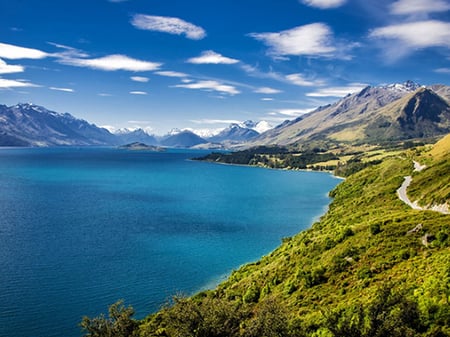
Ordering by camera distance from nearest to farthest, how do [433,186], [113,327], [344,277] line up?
[113,327] → [344,277] → [433,186]

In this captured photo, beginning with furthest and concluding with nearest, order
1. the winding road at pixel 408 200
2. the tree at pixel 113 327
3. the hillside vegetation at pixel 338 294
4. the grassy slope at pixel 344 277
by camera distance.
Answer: the winding road at pixel 408 200 < the grassy slope at pixel 344 277 < the tree at pixel 113 327 < the hillside vegetation at pixel 338 294

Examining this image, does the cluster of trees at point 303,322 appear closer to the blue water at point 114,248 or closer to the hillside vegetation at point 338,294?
the hillside vegetation at point 338,294

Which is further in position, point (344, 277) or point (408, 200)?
point (408, 200)

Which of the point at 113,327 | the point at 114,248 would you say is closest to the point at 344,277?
the point at 113,327

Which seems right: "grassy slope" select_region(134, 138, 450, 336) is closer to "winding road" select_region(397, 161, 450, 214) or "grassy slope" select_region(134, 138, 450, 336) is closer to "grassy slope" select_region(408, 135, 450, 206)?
"winding road" select_region(397, 161, 450, 214)

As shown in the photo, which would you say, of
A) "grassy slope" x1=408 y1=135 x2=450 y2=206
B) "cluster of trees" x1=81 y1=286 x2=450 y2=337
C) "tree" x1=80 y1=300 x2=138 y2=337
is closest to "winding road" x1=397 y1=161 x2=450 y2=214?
"grassy slope" x1=408 y1=135 x2=450 y2=206

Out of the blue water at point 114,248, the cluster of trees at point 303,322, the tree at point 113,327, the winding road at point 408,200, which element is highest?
the winding road at point 408,200

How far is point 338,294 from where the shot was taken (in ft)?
155

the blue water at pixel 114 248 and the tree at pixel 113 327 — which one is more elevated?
the tree at pixel 113 327

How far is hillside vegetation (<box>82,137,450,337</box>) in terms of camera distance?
3297 centimetres

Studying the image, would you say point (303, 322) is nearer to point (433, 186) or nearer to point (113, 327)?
point (113, 327)

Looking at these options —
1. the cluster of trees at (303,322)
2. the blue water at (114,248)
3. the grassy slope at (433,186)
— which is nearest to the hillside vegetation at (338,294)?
the cluster of trees at (303,322)

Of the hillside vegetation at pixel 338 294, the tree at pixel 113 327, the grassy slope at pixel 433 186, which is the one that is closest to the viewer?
the hillside vegetation at pixel 338 294

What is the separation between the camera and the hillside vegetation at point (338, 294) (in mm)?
32969
